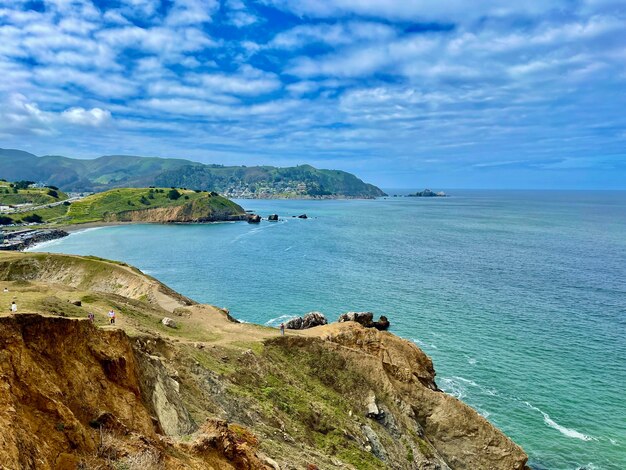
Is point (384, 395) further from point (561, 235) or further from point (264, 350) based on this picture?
point (561, 235)

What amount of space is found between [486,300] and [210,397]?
76.1 meters

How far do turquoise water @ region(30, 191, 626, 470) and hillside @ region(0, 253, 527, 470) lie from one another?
427 inches

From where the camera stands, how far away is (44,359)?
63.2 ft

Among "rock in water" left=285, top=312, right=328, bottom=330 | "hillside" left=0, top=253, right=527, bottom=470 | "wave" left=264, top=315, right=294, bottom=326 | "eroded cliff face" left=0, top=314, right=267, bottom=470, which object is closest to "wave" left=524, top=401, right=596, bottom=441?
"hillside" left=0, top=253, right=527, bottom=470

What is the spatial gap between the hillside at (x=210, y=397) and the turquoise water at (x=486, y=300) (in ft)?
35.6

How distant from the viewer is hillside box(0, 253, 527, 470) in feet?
55.4

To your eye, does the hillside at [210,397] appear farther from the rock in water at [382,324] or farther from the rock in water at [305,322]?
the rock in water at [382,324]

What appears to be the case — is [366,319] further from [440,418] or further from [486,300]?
[440,418]

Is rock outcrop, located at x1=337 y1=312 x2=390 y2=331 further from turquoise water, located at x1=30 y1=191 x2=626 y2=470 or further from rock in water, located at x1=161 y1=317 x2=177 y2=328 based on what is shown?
rock in water, located at x1=161 y1=317 x2=177 y2=328

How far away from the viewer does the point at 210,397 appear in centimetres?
3312

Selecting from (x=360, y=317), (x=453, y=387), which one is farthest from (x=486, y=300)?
(x=453, y=387)

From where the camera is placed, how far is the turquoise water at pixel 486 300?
171 ft

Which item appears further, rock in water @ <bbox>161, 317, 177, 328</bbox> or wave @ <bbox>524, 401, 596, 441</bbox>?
rock in water @ <bbox>161, 317, 177, 328</bbox>

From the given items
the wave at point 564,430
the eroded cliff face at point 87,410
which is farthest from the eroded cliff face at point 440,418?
the eroded cliff face at point 87,410
